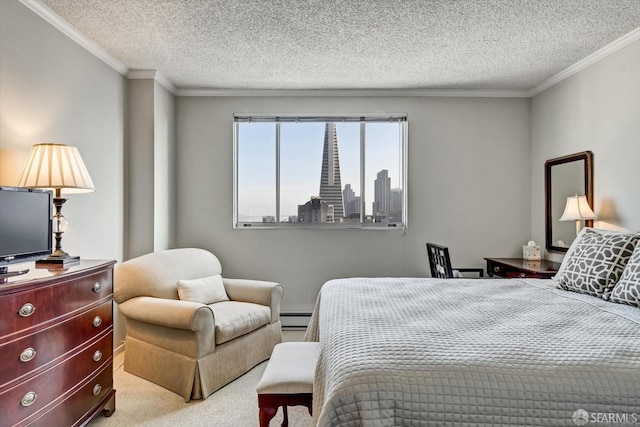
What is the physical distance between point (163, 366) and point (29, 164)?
159 cm

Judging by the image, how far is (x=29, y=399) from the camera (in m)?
1.74

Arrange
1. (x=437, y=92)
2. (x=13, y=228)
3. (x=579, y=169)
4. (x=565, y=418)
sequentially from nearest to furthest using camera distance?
(x=565, y=418) < (x=13, y=228) < (x=579, y=169) < (x=437, y=92)

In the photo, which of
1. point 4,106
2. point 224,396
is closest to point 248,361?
point 224,396

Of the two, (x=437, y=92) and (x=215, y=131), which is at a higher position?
(x=437, y=92)

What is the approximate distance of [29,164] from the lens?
7.26ft

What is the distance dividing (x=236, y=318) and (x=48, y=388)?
1.31m

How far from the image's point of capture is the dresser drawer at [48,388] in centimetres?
165

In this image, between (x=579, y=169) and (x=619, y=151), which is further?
(x=579, y=169)

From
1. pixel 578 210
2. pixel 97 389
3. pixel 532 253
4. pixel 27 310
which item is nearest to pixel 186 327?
pixel 97 389

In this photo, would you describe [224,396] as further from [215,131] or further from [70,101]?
A: [215,131]

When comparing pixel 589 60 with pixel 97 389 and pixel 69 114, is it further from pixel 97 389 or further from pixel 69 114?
pixel 97 389

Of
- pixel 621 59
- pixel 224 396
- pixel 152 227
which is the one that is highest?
pixel 621 59

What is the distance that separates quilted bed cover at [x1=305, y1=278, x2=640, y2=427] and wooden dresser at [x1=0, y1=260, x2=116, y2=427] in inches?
50.1

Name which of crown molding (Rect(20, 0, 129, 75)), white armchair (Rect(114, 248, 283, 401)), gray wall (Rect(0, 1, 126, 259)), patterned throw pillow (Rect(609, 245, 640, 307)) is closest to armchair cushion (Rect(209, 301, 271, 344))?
white armchair (Rect(114, 248, 283, 401))
